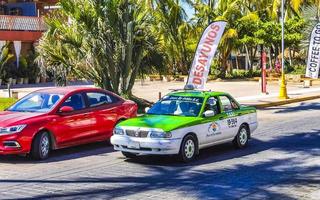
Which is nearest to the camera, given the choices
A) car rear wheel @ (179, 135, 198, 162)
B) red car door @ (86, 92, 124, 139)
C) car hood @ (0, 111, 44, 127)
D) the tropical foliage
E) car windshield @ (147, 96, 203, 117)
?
car rear wheel @ (179, 135, 198, 162)

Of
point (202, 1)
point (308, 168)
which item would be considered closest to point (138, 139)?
point (308, 168)

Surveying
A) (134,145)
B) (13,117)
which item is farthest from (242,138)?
(13,117)

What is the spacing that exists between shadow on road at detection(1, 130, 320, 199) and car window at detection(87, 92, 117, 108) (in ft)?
7.18

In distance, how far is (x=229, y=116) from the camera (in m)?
12.8

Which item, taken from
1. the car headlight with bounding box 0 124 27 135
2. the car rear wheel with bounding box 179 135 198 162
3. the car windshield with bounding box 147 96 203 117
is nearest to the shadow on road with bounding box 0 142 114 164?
the car headlight with bounding box 0 124 27 135

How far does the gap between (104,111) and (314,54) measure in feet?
63.6

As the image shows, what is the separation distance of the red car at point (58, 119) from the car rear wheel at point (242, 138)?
9.31ft

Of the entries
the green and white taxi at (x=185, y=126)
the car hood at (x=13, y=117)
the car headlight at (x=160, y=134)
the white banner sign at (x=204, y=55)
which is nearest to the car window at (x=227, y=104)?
the green and white taxi at (x=185, y=126)

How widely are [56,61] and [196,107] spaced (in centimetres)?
1101

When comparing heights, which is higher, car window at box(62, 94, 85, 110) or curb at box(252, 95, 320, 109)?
car window at box(62, 94, 85, 110)

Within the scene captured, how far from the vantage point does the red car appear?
456 inches

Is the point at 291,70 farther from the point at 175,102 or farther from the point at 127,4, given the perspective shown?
the point at 175,102

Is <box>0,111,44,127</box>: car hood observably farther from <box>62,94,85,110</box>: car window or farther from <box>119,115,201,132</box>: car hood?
<box>119,115,201,132</box>: car hood

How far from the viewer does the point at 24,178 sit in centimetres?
1008
